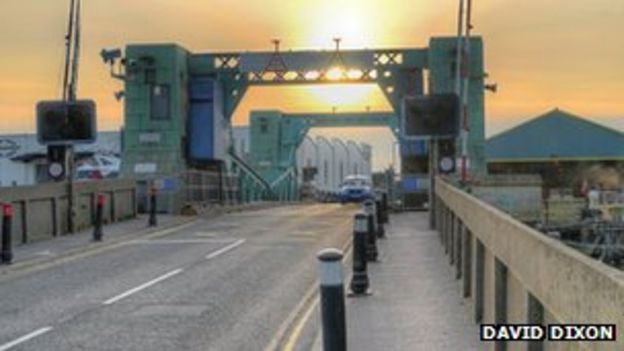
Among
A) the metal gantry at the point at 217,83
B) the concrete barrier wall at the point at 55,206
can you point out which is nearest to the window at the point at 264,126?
the metal gantry at the point at 217,83

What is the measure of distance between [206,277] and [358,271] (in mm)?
4037

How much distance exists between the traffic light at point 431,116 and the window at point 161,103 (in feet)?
47.6

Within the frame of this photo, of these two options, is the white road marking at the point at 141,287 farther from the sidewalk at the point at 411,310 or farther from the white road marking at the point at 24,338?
the sidewalk at the point at 411,310

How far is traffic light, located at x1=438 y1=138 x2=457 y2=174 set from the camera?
31.4m

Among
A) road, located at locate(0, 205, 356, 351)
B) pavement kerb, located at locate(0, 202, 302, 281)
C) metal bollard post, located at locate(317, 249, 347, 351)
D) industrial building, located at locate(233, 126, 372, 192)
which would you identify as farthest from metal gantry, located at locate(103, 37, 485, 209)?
metal bollard post, located at locate(317, 249, 347, 351)

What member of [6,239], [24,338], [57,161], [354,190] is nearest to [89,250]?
[6,239]

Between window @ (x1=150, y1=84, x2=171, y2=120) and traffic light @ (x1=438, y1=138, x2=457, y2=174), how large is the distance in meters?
14.1

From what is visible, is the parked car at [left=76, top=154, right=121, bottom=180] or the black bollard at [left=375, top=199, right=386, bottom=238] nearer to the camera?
the black bollard at [left=375, top=199, right=386, bottom=238]

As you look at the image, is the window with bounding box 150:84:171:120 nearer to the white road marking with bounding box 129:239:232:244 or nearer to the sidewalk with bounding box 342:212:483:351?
the white road marking with bounding box 129:239:232:244

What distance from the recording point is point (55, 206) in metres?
27.2

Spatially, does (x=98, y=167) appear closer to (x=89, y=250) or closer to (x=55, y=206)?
(x=55, y=206)

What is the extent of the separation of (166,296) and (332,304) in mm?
8167

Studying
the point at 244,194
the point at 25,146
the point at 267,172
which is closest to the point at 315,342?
the point at 244,194

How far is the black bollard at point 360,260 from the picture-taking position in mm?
14766
